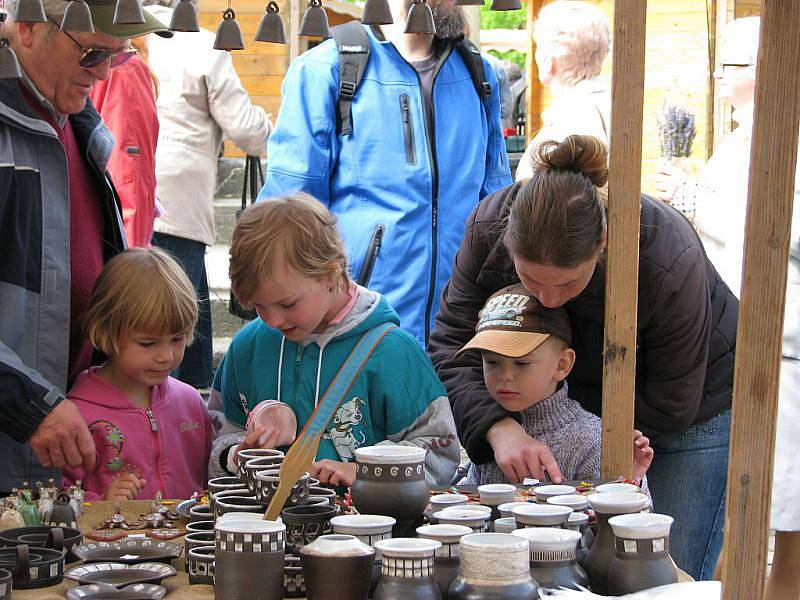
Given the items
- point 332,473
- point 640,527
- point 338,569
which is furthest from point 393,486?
point 332,473

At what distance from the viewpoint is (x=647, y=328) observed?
2541mm

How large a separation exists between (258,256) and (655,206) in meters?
0.89

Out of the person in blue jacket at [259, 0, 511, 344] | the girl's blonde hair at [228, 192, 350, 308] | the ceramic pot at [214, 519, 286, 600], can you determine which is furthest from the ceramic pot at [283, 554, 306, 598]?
the person in blue jacket at [259, 0, 511, 344]

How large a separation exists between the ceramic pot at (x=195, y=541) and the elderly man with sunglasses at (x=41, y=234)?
2.06 ft

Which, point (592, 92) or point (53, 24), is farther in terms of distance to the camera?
point (592, 92)

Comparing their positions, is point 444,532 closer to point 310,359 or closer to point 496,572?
point 496,572

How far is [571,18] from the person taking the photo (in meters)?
4.60

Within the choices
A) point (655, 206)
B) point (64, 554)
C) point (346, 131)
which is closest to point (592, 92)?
point (346, 131)

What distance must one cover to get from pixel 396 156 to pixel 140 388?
122 centimetres

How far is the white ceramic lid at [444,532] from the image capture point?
1.57 metres

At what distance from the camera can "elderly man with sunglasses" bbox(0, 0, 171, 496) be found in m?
2.31

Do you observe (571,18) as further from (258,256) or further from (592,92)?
(258,256)

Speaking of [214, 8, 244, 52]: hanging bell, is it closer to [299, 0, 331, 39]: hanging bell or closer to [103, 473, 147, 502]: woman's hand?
[299, 0, 331, 39]: hanging bell

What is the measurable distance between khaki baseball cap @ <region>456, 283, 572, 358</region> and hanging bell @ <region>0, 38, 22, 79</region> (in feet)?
3.60
